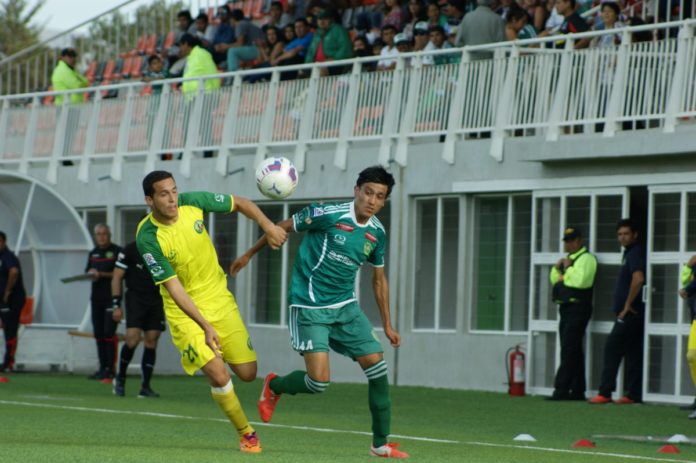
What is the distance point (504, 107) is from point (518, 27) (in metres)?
1.59

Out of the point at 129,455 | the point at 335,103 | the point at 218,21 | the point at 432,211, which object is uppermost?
the point at 218,21

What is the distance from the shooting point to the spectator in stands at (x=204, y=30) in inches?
1179

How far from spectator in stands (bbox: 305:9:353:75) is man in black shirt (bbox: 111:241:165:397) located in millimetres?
6008

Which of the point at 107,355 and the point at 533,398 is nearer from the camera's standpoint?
the point at 533,398

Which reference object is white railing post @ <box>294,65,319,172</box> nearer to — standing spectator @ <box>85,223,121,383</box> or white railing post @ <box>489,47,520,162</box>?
standing spectator @ <box>85,223,121,383</box>

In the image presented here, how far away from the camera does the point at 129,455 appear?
10.6 metres

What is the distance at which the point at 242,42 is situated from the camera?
28.4m

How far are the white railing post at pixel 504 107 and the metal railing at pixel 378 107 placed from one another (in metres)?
0.01

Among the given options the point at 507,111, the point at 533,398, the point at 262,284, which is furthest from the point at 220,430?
the point at 262,284

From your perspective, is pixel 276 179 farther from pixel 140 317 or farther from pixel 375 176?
pixel 140 317

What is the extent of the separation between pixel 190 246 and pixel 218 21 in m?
20.4

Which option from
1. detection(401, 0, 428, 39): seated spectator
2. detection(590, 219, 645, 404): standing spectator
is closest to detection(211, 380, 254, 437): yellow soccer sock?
detection(590, 219, 645, 404): standing spectator

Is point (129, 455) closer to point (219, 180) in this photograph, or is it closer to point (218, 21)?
point (219, 180)

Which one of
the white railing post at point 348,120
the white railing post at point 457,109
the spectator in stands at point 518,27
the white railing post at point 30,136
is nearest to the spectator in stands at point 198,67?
the white railing post at point 30,136
